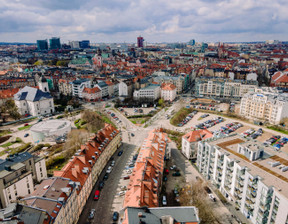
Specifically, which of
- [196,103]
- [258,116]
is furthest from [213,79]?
[258,116]

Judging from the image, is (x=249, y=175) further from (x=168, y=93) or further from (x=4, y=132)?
(x=168, y=93)

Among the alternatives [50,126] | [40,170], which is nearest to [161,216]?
[40,170]

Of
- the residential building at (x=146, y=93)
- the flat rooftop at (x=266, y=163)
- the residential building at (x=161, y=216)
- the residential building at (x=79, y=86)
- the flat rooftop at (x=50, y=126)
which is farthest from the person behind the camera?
the residential building at (x=79, y=86)

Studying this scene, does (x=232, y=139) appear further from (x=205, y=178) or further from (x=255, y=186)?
(x=255, y=186)

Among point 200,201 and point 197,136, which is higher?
point 197,136

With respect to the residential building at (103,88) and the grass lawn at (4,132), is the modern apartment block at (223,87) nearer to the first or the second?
the residential building at (103,88)

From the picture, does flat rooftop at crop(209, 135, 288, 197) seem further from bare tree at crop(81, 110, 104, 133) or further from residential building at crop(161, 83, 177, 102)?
residential building at crop(161, 83, 177, 102)

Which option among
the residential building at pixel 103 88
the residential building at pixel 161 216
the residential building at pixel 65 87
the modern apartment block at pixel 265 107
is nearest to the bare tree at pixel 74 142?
the residential building at pixel 161 216
